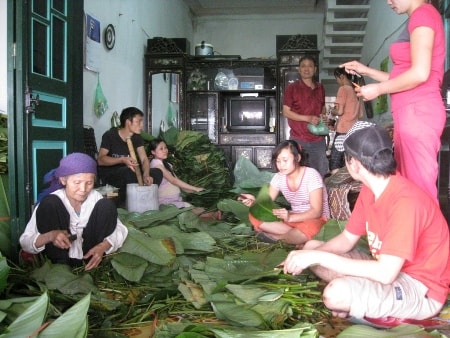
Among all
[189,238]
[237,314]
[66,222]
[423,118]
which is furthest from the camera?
[189,238]

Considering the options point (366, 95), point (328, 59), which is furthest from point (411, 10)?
point (328, 59)

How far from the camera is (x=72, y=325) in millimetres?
1296

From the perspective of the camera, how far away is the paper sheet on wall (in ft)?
13.8

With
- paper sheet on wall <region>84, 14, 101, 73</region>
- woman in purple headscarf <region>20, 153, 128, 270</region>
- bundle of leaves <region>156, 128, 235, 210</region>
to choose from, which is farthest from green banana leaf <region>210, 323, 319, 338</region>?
paper sheet on wall <region>84, 14, 101, 73</region>

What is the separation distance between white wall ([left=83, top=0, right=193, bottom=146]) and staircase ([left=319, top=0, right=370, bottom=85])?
2.42 meters

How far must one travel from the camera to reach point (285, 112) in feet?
13.3

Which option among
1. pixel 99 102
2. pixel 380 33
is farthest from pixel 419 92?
pixel 380 33

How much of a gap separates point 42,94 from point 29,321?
71.7 inches

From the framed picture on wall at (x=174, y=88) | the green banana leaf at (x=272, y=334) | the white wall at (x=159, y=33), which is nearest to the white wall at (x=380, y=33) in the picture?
the white wall at (x=159, y=33)

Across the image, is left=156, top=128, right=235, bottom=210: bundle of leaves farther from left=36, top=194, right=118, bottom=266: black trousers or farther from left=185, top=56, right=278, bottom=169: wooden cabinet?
left=36, top=194, right=118, bottom=266: black trousers

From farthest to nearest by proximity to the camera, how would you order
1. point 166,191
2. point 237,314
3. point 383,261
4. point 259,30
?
point 259,30, point 166,191, point 237,314, point 383,261

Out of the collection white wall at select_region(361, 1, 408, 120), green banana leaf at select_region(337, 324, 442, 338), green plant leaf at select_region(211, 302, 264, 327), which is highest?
white wall at select_region(361, 1, 408, 120)

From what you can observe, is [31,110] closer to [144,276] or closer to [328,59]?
[144,276]

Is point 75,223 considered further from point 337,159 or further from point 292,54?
point 292,54
